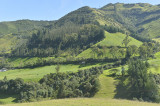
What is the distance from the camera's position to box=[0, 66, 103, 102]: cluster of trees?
8688 centimetres

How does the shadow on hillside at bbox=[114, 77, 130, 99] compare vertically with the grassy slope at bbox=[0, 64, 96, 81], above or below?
below

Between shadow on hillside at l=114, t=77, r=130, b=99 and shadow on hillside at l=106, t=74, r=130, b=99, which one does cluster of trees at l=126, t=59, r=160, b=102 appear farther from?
shadow on hillside at l=106, t=74, r=130, b=99

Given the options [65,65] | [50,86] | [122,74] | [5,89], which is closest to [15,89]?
[5,89]

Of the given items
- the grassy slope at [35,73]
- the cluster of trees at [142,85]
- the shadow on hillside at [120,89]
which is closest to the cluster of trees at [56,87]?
the grassy slope at [35,73]

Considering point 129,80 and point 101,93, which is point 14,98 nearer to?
point 101,93

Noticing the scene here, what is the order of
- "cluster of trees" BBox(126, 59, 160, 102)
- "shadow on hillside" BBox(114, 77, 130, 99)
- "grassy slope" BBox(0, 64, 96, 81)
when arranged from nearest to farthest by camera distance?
"cluster of trees" BBox(126, 59, 160, 102), "shadow on hillside" BBox(114, 77, 130, 99), "grassy slope" BBox(0, 64, 96, 81)

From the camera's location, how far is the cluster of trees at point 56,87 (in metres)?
86.9

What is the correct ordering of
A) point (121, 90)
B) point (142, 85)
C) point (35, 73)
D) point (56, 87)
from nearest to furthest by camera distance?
point (142, 85) < point (121, 90) < point (56, 87) < point (35, 73)

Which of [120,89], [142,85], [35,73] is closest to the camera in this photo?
[142,85]

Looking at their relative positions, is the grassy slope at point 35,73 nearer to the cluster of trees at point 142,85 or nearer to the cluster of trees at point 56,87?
the cluster of trees at point 56,87

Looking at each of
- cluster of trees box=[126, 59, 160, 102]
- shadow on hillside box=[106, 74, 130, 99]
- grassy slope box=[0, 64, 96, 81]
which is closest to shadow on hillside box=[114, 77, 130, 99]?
shadow on hillside box=[106, 74, 130, 99]

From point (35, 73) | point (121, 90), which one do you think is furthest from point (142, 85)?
point (35, 73)

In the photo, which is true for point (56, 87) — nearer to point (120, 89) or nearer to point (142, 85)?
point (120, 89)

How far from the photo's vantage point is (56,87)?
103 m
